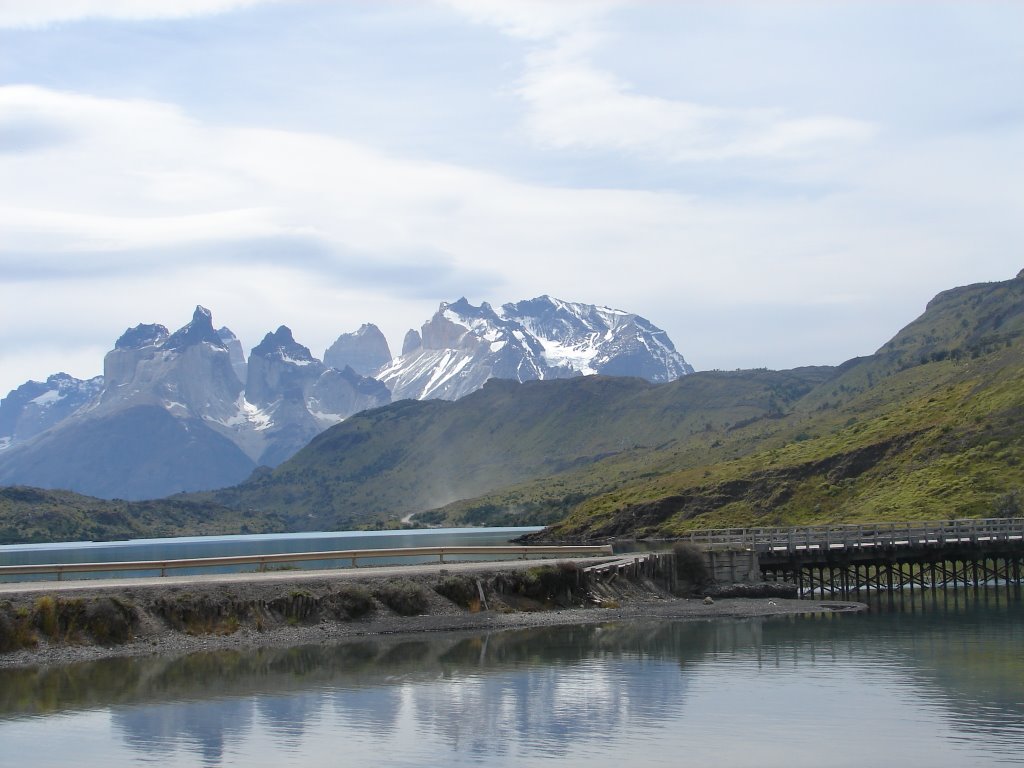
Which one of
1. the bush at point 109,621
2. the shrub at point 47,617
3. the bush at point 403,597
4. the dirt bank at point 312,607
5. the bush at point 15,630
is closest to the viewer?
the bush at point 15,630

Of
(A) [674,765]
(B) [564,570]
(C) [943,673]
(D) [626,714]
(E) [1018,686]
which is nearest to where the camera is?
(A) [674,765]

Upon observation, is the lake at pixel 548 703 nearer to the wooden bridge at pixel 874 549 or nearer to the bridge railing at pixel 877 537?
the wooden bridge at pixel 874 549

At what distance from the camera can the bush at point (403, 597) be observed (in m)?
76.9

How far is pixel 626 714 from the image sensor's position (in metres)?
50.1

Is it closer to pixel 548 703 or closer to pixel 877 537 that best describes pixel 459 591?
pixel 548 703

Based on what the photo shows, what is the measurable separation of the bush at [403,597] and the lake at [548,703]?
5.27 metres

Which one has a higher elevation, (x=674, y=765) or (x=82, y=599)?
(x=82, y=599)

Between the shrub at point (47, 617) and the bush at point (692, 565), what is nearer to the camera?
the shrub at point (47, 617)

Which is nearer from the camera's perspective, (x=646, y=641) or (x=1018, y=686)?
(x=1018, y=686)

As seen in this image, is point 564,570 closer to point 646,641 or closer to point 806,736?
point 646,641

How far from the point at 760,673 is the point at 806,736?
15114 millimetres

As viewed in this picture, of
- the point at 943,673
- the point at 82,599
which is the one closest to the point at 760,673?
the point at 943,673

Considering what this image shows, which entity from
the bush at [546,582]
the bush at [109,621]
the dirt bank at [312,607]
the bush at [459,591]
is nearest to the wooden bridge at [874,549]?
the dirt bank at [312,607]

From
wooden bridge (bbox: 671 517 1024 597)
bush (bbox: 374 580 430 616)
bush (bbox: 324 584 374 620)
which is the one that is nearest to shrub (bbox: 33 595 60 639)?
bush (bbox: 324 584 374 620)
